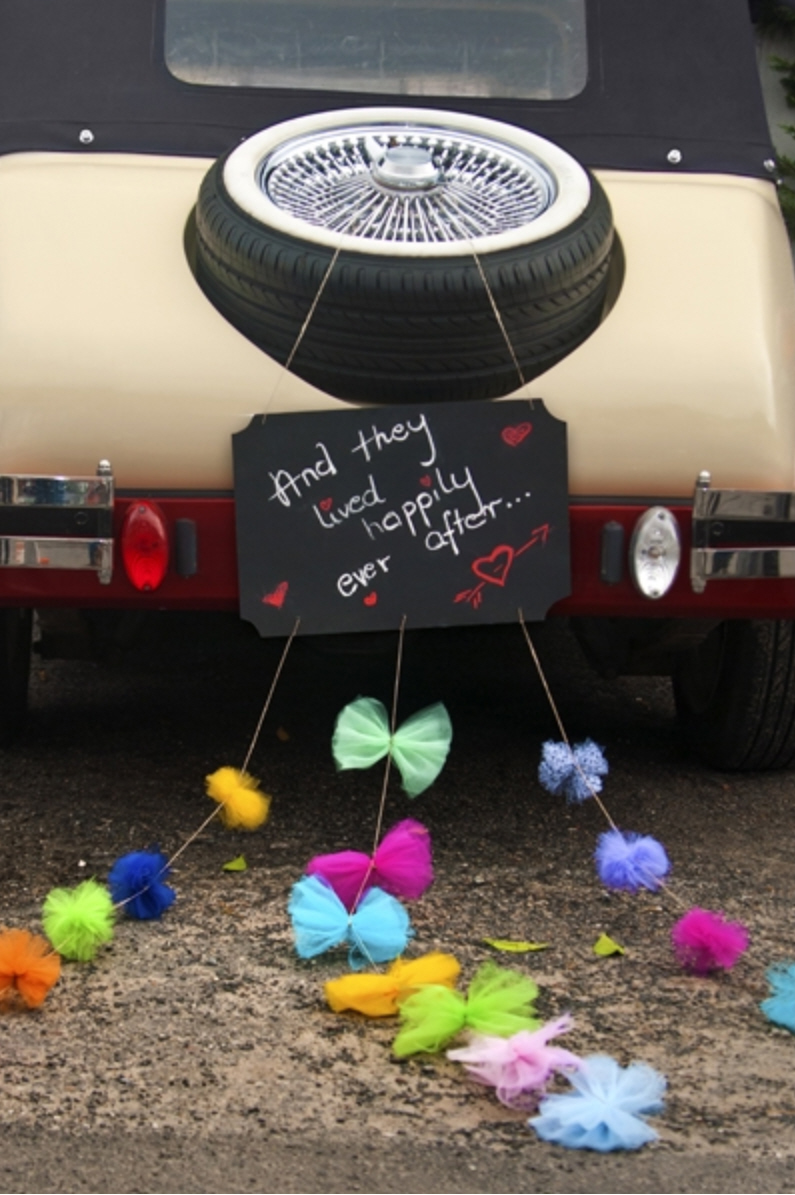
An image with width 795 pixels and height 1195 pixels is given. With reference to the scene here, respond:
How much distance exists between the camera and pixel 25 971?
2838mm

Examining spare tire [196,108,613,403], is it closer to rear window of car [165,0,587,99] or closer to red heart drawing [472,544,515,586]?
red heart drawing [472,544,515,586]

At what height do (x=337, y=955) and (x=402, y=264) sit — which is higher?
(x=402, y=264)

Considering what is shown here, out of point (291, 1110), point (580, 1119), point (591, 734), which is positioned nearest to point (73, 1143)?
point (291, 1110)

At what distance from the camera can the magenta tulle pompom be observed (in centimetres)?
301

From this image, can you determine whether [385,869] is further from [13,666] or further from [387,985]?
[13,666]

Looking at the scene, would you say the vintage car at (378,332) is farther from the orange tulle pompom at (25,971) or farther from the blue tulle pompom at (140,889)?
the orange tulle pompom at (25,971)

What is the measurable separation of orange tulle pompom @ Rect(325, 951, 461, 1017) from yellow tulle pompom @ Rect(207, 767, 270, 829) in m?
0.67

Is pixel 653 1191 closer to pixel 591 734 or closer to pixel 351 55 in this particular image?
pixel 591 734

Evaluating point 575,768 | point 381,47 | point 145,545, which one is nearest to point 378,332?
point 145,545

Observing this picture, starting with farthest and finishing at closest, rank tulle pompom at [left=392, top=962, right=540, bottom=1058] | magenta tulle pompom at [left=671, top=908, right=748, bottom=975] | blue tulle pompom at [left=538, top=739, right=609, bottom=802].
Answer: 1. blue tulle pompom at [left=538, top=739, right=609, bottom=802]
2. magenta tulle pompom at [left=671, top=908, right=748, bottom=975]
3. tulle pompom at [left=392, top=962, right=540, bottom=1058]

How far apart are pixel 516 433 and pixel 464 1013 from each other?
1.24 meters

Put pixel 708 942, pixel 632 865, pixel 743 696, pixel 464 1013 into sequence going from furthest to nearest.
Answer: pixel 743 696
pixel 632 865
pixel 708 942
pixel 464 1013

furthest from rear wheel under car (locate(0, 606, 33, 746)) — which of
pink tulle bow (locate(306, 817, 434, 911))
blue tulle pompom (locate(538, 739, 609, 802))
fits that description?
blue tulle pompom (locate(538, 739, 609, 802))

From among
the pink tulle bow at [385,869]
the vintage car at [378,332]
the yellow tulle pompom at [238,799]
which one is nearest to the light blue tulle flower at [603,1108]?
the pink tulle bow at [385,869]
